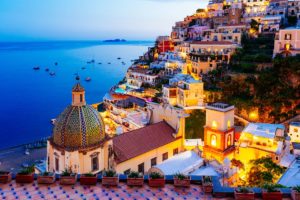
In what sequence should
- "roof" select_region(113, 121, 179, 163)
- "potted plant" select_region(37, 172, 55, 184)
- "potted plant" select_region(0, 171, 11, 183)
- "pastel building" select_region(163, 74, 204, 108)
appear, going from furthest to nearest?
"pastel building" select_region(163, 74, 204, 108) < "roof" select_region(113, 121, 179, 163) < "potted plant" select_region(0, 171, 11, 183) < "potted plant" select_region(37, 172, 55, 184)

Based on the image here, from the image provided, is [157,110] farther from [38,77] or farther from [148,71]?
[38,77]

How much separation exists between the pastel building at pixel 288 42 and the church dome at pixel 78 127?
39015mm

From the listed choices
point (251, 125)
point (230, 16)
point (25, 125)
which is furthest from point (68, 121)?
point (230, 16)

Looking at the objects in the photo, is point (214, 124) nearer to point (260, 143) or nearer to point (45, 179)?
point (260, 143)

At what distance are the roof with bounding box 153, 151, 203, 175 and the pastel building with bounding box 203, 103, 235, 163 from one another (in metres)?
6.07

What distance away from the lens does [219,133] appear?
28.4 meters

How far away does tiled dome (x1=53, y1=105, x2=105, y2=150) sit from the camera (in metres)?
19.2

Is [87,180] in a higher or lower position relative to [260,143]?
higher

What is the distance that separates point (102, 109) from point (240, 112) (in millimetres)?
22601

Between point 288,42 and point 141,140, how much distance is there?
3681 cm

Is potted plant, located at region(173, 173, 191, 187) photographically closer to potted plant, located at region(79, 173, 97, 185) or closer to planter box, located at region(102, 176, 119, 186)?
planter box, located at region(102, 176, 119, 186)

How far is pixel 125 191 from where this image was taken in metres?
9.64

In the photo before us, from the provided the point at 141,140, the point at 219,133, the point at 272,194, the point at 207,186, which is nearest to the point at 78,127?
the point at 141,140

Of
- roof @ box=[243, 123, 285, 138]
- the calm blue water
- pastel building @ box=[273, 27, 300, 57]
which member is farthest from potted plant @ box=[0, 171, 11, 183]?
pastel building @ box=[273, 27, 300, 57]
